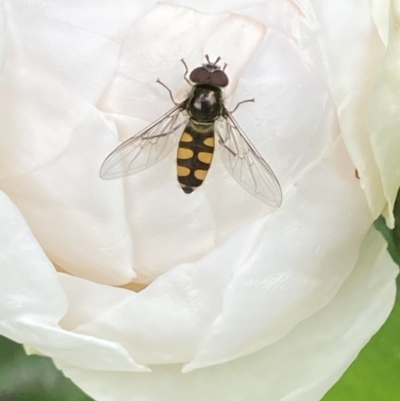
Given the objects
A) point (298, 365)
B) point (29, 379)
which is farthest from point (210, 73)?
point (29, 379)

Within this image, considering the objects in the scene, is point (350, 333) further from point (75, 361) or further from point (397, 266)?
point (75, 361)

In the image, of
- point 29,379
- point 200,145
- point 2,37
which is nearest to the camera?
point 2,37

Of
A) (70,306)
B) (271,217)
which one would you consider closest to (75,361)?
(70,306)

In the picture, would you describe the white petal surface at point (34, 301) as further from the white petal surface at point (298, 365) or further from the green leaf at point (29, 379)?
the green leaf at point (29, 379)

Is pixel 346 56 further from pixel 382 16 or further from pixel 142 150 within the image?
pixel 142 150

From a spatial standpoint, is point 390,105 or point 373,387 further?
point 373,387

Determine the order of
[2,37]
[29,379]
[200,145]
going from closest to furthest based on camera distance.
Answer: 1. [2,37]
2. [200,145]
3. [29,379]
